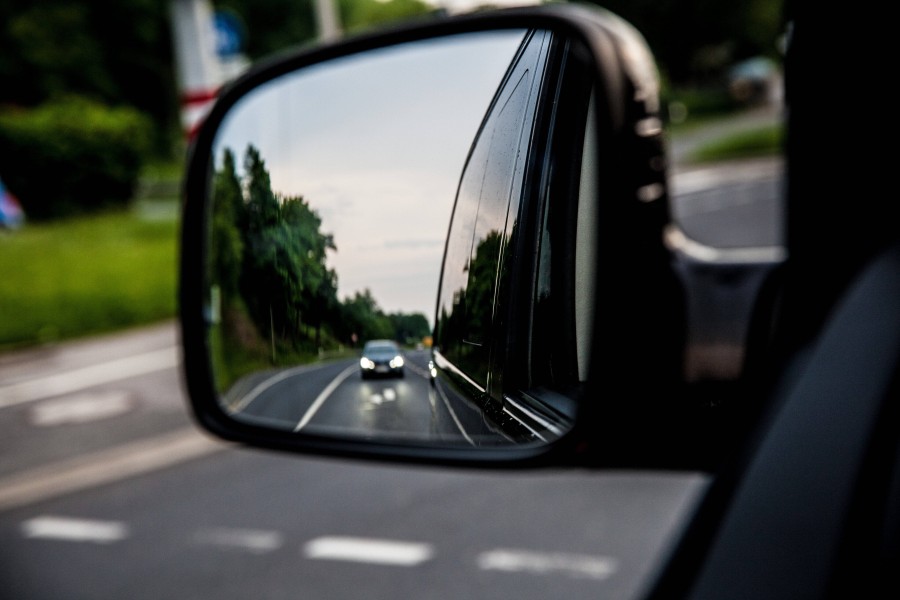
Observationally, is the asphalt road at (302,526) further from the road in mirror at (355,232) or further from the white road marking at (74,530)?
the road in mirror at (355,232)

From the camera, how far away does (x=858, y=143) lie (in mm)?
1173

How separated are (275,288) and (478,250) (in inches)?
12.3

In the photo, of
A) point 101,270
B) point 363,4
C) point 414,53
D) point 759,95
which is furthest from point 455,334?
point 363,4

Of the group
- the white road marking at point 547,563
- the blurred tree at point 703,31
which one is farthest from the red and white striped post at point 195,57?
the white road marking at point 547,563

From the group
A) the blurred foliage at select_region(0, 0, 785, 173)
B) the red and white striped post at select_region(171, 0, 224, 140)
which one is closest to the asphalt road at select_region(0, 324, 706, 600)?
the red and white striped post at select_region(171, 0, 224, 140)

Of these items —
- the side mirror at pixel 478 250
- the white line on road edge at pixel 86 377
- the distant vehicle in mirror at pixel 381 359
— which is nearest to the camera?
the side mirror at pixel 478 250

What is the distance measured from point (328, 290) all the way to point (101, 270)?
54.7 ft

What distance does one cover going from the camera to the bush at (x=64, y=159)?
2577 cm

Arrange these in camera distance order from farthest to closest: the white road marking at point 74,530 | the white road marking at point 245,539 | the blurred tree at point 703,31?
the blurred tree at point 703,31
the white road marking at point 74,530
the white road marking at point 245,539

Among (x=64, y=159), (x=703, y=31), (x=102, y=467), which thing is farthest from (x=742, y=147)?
(x=102, y=467)

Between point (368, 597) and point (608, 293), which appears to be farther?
point (368, 597)

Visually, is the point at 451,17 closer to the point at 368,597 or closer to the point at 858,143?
the point at 858,143

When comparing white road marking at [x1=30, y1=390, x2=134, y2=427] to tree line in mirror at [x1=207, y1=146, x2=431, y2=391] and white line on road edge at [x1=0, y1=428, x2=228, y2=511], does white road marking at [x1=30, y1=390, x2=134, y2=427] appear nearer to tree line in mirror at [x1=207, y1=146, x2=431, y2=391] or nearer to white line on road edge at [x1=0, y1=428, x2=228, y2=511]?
white line on road edge at [x1=0, y1=428, x2=228, y2=511]

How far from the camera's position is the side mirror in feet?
3.61
